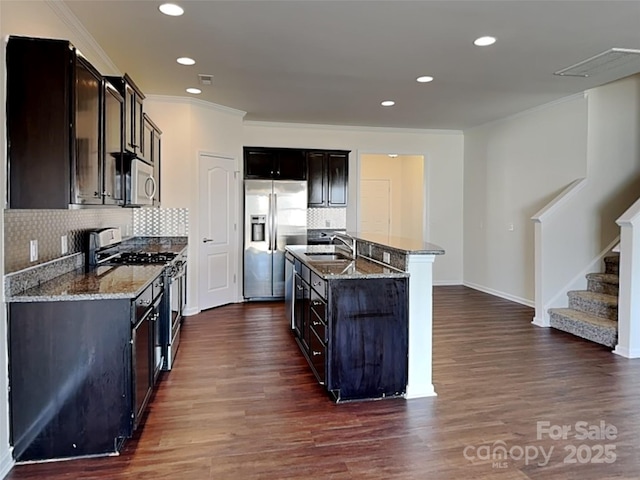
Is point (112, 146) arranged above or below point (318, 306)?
above

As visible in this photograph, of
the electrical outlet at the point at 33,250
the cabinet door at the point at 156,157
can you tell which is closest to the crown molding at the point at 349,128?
the cabinet door at the point at 156,157

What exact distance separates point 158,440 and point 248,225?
13.6 ft

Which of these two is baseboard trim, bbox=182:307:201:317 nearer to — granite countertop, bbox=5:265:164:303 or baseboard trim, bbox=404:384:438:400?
granite countertop, bbox=5:265:164:303

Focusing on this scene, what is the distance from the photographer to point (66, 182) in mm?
2426

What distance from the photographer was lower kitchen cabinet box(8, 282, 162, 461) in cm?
241

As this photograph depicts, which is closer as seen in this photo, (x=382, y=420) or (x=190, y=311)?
(x=382, y=420)

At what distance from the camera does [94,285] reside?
2.74m

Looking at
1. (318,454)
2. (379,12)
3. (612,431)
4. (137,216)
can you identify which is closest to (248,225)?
(137,216)

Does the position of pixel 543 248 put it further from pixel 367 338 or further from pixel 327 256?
pixel 367 338

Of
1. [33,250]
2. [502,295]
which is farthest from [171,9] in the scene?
[502,295]

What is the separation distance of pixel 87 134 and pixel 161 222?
10.4 ft

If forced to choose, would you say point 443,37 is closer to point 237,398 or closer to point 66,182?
point 66,182

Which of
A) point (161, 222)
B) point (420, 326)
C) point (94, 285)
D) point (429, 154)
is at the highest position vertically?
point (429, 154)

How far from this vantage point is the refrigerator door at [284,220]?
261 inches
